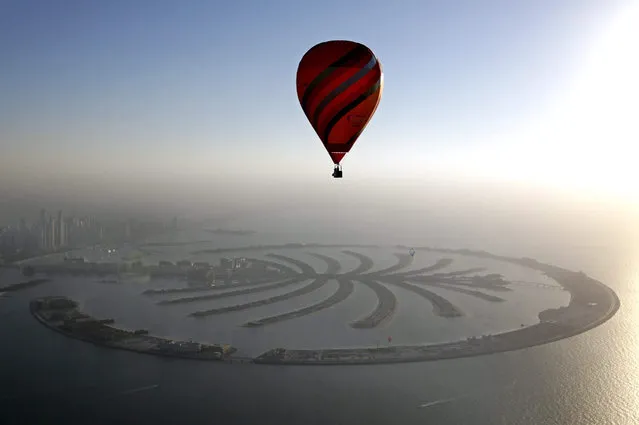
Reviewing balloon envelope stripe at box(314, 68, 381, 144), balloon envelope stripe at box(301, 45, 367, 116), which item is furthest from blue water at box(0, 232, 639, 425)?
balloon envelope stripe at box(301, 45, 367, 116)

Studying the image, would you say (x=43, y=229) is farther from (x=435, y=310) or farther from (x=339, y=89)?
(x=339, y=89)

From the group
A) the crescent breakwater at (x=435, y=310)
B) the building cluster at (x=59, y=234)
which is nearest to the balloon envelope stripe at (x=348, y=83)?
the crescent breakwater at (x=435, y=310)

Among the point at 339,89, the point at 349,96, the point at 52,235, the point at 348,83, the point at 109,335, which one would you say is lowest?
the point at 109,335

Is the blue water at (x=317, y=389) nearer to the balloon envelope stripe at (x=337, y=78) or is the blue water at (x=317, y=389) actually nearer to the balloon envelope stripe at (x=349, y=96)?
the balloon envelope stripe at (x=349, y=96)

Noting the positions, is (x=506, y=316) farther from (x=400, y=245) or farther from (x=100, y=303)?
(x=400, y=245)

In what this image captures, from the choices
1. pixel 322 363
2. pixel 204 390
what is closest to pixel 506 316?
pixel 322 363

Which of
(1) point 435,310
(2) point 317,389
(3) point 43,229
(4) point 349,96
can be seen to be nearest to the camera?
(4) point 349,96

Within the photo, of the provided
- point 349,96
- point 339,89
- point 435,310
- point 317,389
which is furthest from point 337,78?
point 435,310
